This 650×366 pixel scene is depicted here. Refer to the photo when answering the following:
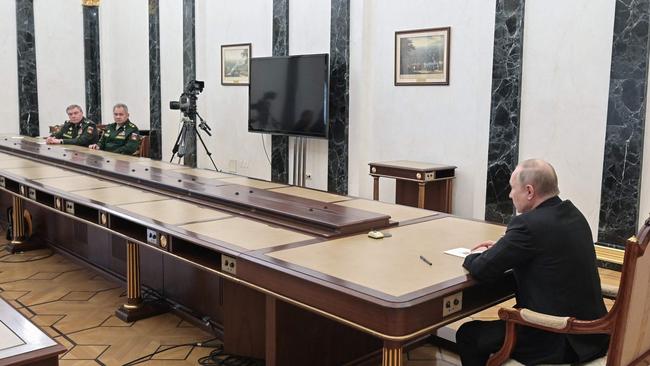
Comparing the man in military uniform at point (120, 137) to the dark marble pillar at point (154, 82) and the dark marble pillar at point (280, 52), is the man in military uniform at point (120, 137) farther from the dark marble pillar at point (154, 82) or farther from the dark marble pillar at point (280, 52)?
the dark marble pillar at point (154, 82)

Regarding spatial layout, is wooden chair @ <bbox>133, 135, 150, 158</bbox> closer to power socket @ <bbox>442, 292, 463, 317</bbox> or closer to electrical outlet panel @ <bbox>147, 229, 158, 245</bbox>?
electrical outlet panel @ <bbox>147, 229, 158, 245</bbox>

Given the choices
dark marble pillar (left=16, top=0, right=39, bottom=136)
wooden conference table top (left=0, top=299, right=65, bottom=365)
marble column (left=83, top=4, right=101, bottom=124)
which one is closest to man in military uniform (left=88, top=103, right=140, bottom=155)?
dark marble pillar (left=16, top=0, right=39, bottom=136)

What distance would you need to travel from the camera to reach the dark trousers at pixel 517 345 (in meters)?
2.11

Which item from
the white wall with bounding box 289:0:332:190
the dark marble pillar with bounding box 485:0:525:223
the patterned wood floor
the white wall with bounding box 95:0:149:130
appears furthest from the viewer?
the white wall with bounding box 95:0:149:130

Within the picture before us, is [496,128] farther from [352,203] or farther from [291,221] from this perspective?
[291,221]

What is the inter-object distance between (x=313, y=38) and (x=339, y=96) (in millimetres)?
780

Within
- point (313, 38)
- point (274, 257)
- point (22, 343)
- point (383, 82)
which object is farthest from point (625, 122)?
point (22, 343)

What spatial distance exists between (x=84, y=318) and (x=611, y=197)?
3687 millimetres

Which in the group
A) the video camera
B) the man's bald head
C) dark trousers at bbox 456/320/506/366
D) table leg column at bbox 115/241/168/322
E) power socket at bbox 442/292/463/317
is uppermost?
the video camera

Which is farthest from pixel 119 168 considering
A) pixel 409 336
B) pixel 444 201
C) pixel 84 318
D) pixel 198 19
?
pixel 198 19

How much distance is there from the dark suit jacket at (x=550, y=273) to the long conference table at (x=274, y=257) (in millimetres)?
142

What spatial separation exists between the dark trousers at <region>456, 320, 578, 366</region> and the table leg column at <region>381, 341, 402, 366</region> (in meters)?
0.48

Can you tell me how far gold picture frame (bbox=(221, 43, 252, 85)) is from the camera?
7820 millimetres

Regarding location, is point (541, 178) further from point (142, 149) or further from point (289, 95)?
point (142, 149)
